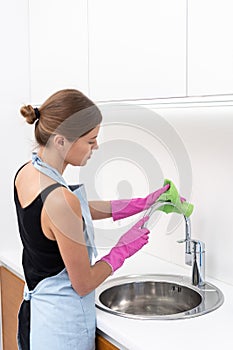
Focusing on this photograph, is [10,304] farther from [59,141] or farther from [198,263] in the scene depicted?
[59,141]

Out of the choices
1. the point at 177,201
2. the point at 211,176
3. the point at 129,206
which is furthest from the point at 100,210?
the point at 211,176

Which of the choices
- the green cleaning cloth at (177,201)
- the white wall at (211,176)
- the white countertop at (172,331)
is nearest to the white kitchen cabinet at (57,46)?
the white wall at (211,176)

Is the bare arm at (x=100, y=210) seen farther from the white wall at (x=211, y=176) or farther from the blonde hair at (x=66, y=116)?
the blonde hair at (x=66, y=116)

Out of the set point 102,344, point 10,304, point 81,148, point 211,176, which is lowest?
point 10,304

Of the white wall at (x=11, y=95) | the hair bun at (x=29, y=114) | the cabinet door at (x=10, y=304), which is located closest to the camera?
the hair bun at (x=29, y=114)

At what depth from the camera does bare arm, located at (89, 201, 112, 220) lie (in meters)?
1.84

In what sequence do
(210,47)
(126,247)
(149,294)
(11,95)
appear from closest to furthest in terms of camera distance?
(210,47) < (126,247) < (149,294) < (11,95)

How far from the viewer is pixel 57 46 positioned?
196 centimetres

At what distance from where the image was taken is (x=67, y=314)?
4.79 ft

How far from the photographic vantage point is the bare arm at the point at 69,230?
1346 millimetres

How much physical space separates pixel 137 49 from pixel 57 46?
0.55 m

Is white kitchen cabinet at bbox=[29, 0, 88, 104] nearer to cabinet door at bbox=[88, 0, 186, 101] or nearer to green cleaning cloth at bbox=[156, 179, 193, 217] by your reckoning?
cabinet door at bbox=[88, 0, 186, 101]

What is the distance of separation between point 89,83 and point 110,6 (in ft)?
0.90

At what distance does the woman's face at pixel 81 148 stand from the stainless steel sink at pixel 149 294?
0.46 meters
